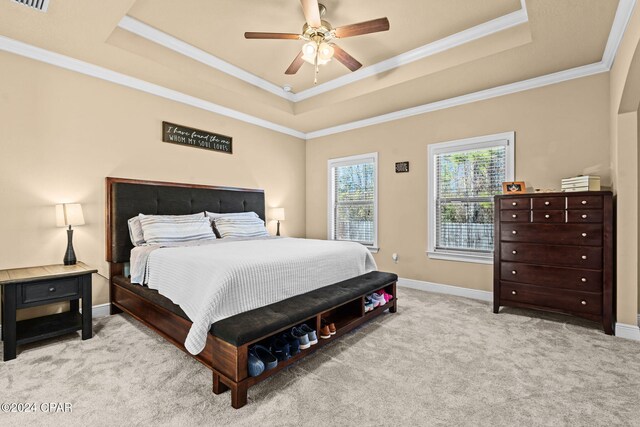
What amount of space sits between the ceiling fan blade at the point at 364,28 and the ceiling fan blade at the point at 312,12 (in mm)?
189

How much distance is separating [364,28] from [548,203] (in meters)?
2.45

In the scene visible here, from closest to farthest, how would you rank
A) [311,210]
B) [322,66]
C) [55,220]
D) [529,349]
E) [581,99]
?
[529,349] → [55,220] → [581,99] → [322,66] → [311,210]

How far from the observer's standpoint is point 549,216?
3.05 metres

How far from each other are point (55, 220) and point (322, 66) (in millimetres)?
3311

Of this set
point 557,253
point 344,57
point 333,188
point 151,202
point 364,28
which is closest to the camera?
point 364,28

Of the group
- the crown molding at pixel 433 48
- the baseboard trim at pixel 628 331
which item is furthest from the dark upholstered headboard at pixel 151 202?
the baseboard trim at pixel 628 331

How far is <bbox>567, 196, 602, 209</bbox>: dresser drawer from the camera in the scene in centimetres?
282

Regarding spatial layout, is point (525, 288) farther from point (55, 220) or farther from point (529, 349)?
point (55, 220)

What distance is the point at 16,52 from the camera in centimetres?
280

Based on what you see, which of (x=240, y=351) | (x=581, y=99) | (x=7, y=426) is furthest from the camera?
(x=581, y=99)

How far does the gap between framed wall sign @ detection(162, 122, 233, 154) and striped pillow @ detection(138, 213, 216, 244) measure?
1054mm

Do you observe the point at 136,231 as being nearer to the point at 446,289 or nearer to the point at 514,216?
the point at 446,289

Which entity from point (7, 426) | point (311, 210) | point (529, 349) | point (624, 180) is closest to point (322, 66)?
point (311, 210)

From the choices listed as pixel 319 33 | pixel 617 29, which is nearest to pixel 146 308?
pixel 319 33
